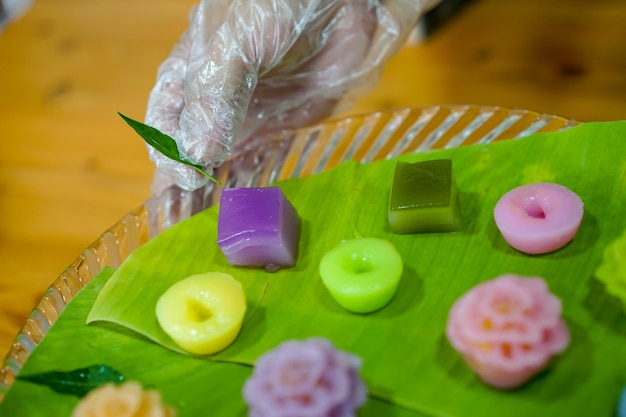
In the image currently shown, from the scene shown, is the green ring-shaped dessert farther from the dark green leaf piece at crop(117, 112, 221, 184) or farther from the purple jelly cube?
the dark green leaf piece at crop(117, 112, 221, 184)

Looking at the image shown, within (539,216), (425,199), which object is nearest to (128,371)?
(425,199)

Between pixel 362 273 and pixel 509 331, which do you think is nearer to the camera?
pixel 509 331

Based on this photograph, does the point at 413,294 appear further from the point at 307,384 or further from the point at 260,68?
the point at 260,68

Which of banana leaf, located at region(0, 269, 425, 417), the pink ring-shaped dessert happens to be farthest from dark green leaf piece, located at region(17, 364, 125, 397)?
the pink ring-shaped dessert

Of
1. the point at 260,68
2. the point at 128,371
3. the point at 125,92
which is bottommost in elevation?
the point at 125,92

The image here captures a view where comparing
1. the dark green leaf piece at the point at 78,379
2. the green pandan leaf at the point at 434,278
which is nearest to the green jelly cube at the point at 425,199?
the green pandan leaf at the point at 434,278

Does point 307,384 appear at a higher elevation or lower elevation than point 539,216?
higher

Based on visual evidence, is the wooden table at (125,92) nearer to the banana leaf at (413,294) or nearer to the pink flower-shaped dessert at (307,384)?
the banana leaf at (413,294)
